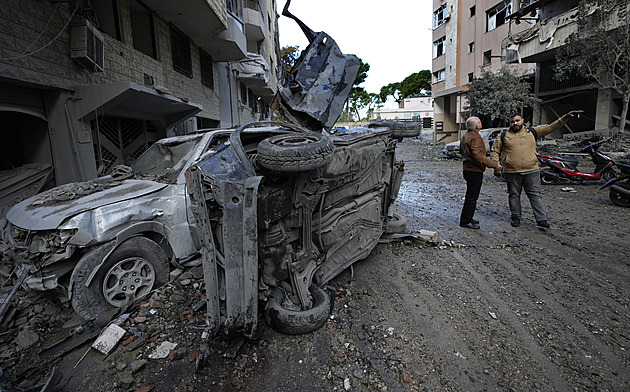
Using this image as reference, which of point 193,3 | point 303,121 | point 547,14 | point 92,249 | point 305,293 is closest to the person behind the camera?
point 305,293

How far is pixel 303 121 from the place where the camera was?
166 inches

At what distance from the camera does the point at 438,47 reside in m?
31.8

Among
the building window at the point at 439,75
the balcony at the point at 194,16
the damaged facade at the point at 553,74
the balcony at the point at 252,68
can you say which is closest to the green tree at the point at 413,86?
the building window at the point at 439,75

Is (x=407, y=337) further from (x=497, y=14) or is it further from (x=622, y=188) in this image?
(x=497, y=14)

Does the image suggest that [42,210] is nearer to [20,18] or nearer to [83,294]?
[83,294]

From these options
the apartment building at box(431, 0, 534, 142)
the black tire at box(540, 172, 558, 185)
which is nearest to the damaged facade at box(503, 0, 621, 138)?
the apartment building at box(431, 0, 534, 142)

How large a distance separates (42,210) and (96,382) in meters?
1.76

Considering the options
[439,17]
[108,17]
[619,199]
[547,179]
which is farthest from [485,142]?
[439,17]

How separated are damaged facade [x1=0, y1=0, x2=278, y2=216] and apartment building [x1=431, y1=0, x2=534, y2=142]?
19.7 meters

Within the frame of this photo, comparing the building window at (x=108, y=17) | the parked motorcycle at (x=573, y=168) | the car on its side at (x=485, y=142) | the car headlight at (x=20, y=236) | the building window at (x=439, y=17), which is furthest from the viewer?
the building window at (x=439, y=17)

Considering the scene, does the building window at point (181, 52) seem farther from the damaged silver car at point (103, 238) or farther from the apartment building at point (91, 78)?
the damaged silver car at point (103, 238)

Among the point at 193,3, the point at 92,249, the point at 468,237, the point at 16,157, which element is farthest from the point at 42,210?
the point at 193,3

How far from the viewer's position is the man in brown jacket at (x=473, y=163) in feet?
15.3

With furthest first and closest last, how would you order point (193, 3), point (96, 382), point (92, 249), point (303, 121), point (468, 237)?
point (193, 3) < point (468, 237) < point (303, 121) < point (92, 249) < point (96, 382)
